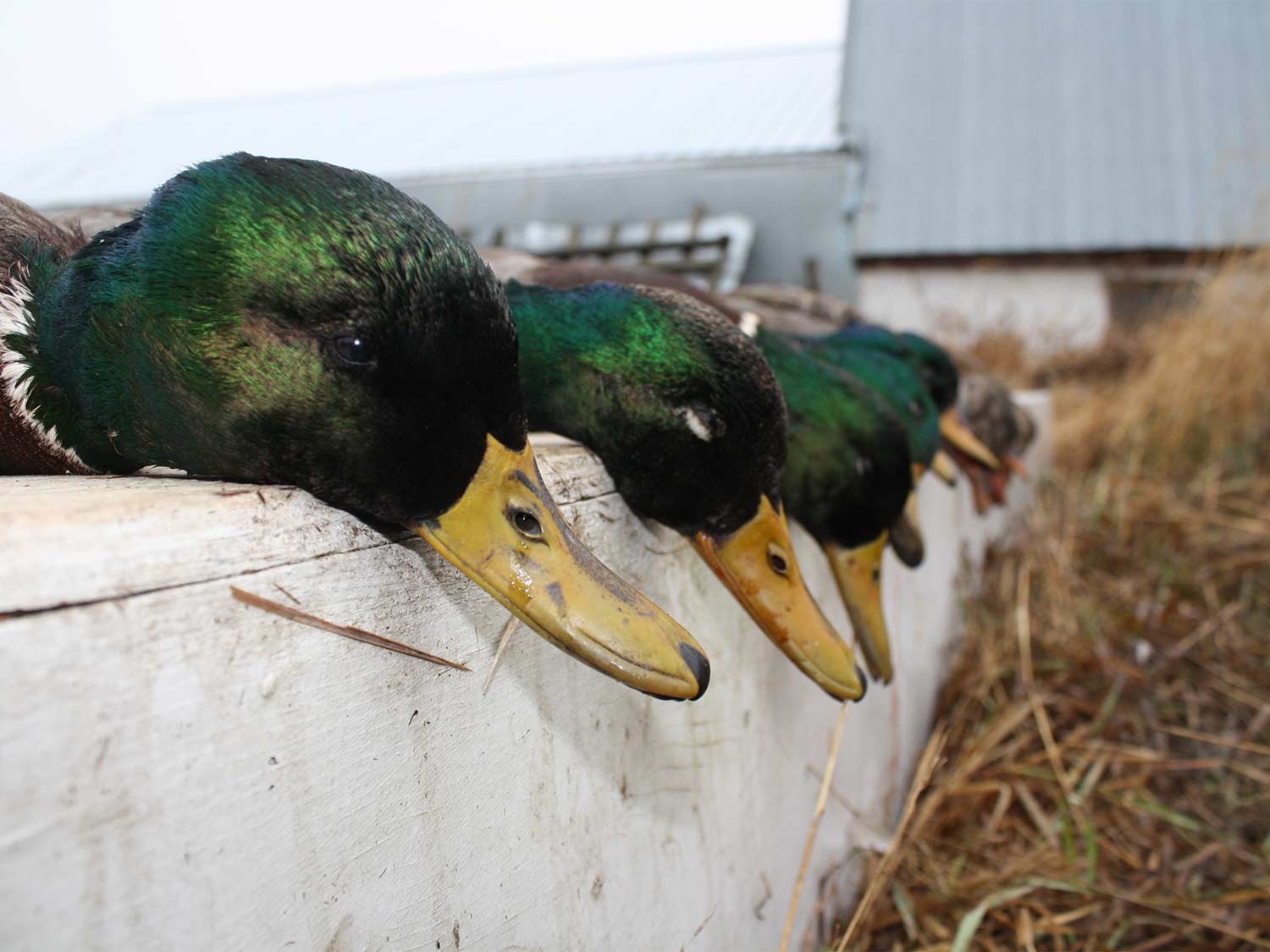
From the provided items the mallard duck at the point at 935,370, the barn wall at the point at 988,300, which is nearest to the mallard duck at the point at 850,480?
the mallard duck at the point at 935,370

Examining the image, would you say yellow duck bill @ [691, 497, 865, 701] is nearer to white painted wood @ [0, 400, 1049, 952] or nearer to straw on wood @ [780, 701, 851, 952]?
white painted wood @ [0, 400, 1049, 952]

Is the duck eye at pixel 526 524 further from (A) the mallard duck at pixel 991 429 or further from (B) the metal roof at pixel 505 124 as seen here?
(B) the metal roof at pixel 505 124

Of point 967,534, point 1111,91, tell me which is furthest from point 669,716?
point 1111,91

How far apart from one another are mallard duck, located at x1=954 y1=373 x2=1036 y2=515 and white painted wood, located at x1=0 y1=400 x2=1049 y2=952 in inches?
97.9

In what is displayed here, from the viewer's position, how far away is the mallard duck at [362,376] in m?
0.91

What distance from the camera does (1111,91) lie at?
28.1ft

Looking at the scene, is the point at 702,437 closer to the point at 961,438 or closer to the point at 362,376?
the point at 362,376

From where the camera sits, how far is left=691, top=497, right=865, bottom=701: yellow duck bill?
1.38 m

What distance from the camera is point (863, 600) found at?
190 centimetres

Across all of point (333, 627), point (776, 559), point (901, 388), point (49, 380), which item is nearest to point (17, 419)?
point (49, 380)

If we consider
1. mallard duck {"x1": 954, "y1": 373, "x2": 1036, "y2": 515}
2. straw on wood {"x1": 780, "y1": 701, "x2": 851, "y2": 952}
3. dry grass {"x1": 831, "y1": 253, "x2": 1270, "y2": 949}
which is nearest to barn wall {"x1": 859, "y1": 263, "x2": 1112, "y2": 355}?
dry grass {"x1": 831, "y1": 253, "x2": 1270, "y2": 949}

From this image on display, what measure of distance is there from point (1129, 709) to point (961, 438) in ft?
3.21

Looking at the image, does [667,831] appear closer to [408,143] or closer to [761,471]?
[761,471]

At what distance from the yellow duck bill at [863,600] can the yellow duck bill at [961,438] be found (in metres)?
1.53
